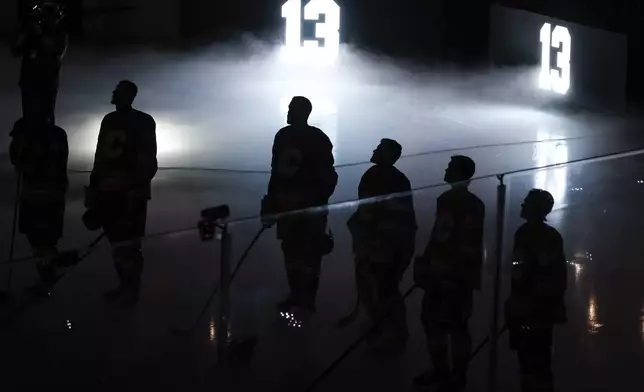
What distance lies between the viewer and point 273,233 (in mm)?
Answer: 4820

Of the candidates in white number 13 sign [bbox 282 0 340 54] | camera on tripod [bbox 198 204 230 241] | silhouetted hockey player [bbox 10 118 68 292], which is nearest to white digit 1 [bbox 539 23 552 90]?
white number 13 sign [bbox 282 0 340 54]

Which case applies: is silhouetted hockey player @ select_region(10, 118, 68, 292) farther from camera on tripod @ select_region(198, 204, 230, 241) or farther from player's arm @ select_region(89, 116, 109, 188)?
camera on tripod @ select_region(198, 204, 230, 241)

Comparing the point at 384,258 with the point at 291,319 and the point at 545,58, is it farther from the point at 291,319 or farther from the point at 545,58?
the point at 545,58

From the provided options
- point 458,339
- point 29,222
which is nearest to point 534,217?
point 458,339

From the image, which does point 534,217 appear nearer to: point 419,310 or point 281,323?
point 419,310

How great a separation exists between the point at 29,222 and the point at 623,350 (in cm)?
336

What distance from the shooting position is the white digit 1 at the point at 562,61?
12.9 metres

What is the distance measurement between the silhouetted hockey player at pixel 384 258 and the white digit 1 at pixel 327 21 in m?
10.1

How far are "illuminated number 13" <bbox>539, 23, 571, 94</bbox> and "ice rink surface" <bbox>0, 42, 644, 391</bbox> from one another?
0.28m

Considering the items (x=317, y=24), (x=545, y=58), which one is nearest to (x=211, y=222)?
(x=545, y=58)

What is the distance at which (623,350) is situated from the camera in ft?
17.0

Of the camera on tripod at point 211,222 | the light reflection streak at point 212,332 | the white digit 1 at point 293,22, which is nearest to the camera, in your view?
the camera on tripod at point 211,222

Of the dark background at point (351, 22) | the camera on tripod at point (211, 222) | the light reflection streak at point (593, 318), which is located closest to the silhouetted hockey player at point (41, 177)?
the camera on tripod at point (211, 222)

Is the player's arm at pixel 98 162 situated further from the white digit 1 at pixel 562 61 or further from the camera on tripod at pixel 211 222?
the white digit 1 at pixel 562 61
